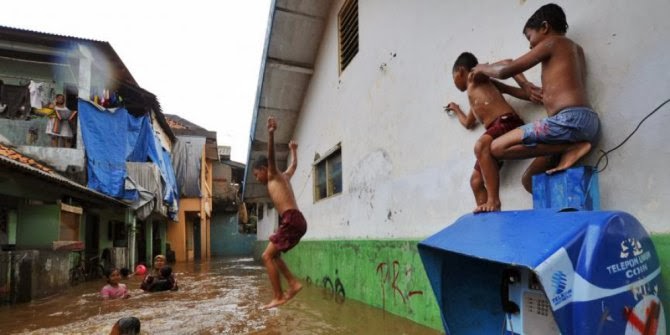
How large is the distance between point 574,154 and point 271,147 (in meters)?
2.75

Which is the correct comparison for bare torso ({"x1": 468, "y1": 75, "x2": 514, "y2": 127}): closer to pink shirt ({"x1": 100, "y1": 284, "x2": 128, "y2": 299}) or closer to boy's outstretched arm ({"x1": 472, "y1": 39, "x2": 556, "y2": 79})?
boy's outstretched arm ({"x1": 472, "y1": 39, "x2": 556, "y2": 79})

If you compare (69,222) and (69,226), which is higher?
(69,222)

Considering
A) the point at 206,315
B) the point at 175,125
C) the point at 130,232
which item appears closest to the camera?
the point at 206,315

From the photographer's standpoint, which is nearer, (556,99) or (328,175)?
(556,99)

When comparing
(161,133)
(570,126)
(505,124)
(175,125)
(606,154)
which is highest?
(175,125)

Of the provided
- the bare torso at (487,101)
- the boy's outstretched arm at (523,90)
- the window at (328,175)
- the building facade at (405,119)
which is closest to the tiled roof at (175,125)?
the building facade at (405,119)

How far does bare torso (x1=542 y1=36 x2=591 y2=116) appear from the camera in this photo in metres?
2.65

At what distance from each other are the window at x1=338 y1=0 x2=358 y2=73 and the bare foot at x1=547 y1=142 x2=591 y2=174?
219 inches

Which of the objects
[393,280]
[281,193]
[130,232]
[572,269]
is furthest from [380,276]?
[130,232]

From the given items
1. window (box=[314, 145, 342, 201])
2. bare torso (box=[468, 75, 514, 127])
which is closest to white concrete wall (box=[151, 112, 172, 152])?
window (box=[314, 145, 342, 201])

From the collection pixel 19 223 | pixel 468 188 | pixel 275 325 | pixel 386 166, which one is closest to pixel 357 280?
pixel 275 325

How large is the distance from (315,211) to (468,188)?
610cm

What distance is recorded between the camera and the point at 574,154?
2682 mm

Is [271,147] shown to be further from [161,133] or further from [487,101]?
[161,133]
